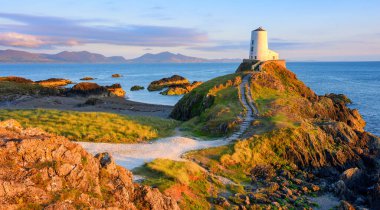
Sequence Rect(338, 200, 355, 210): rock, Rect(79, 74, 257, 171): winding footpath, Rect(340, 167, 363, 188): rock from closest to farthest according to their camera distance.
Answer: Rect(338, 200, 355, 210): rock < Rect(340, 167, 363, 188): rock < Rect(79, 74, 257, 171): winding footpath

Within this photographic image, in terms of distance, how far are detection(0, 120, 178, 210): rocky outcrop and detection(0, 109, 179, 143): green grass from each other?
1749cm

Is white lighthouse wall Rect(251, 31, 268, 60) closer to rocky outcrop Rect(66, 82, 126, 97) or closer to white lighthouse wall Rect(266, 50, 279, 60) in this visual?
white lighthouse wall Rect(266, 50, 279, 60)

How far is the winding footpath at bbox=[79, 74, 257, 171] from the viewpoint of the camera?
2985 centimetres

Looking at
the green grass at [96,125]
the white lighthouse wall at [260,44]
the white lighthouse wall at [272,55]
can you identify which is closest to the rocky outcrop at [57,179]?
the green grass at [96,125]

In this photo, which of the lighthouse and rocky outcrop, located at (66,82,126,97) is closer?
the lighthouse

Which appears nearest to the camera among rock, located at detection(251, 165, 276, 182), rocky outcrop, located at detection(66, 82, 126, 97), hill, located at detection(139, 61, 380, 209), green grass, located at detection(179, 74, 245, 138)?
hill, located at detection(139, 61, 380, 209)

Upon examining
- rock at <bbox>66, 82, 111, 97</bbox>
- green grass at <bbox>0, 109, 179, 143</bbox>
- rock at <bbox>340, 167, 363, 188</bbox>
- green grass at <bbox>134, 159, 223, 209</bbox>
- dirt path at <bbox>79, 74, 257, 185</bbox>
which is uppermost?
rock at <bbox>66, 82, 111, 97</bbox>

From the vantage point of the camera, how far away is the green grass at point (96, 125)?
3678 cm

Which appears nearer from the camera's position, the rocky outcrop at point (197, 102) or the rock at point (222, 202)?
the rock at point (222, 202)

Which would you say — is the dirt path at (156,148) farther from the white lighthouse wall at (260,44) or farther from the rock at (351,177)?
the white lighthouse wall at (260,44)

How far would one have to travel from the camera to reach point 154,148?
33.5m

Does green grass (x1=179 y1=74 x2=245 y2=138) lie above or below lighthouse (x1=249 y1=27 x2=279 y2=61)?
below

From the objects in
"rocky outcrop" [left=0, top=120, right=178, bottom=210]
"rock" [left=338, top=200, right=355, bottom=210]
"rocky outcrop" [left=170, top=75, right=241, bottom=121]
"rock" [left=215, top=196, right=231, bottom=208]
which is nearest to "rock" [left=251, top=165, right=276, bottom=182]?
"rock" [left=215, top=196, right=231, bottom=208]

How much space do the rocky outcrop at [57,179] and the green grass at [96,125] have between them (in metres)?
17.5
